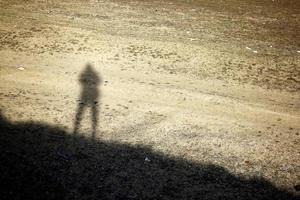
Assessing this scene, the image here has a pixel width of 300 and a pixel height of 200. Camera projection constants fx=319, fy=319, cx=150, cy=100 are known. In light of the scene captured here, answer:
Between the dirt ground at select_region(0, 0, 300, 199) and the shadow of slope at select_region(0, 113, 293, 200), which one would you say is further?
the dirt ground at select_region(0, 0, 300, 199)

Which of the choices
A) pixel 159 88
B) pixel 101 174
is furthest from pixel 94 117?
pixel 159 88

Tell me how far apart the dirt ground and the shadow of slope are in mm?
38

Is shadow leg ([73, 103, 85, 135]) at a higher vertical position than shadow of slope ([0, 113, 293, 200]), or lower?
higher

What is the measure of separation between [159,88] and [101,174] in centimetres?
309

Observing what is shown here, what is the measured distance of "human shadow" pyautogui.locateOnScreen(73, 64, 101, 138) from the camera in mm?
6232

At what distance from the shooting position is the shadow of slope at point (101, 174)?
15.4ft

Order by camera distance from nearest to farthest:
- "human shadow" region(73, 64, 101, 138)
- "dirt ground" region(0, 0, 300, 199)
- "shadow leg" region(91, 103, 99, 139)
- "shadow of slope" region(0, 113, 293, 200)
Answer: "shadow of slope" region(0, 113, 293, 200), "dirt ground" region(0, 0, 300, 199), "shadow leg" region(91, 103, 99, 139), "human shadow" region(73, 64, 101, 138)

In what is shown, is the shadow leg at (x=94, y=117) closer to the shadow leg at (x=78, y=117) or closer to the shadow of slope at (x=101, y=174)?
the shadow leg at (x=78, y=117)

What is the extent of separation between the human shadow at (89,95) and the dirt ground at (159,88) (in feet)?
0.08

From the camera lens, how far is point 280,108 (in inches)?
277

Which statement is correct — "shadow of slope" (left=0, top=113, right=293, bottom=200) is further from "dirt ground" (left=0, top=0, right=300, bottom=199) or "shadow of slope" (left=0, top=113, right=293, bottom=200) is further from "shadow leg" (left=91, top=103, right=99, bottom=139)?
"shadow leg" (left=91, top=103, right=99, bottom=139)

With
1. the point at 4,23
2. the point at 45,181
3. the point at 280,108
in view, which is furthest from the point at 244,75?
the point at 4,23

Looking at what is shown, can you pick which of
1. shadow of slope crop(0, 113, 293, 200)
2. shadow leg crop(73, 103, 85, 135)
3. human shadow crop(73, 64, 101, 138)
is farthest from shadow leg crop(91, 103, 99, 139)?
shadow of slope crop(0, 113, 293, 200)

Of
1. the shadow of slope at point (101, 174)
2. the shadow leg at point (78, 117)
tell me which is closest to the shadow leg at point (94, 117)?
the shadow leg at point (78, 117)
